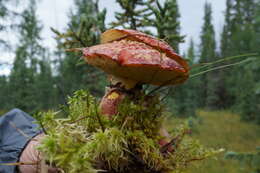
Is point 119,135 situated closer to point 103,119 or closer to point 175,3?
point 103,119

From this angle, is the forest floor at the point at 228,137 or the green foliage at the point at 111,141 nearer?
the green foliage at the point at 111,141

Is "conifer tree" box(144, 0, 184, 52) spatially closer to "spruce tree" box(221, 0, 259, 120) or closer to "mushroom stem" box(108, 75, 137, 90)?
"mushroom stem" box(108, 75, 137, 90)

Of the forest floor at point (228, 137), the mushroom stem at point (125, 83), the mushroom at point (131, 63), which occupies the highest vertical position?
the mushroom at point (131, 63)

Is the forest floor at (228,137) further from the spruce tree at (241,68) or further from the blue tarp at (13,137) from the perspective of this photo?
the blue tarp at (13,137)

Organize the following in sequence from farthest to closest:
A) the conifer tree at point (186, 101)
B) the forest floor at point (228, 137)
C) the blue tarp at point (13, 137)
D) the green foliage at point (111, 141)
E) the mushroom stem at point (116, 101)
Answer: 1. the conifer tree at point (186, 101)
2. the forest floor at point (228, 137)
3. the blue tarp at point (13, 137)
4. the mushroom stem at point (116, 101)
5. the green foliage at point (111, 141)

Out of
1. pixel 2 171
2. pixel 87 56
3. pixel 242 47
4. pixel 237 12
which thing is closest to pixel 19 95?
pixel 2 171

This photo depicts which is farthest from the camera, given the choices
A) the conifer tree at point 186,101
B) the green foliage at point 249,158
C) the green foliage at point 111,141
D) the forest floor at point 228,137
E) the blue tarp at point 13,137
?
the conifer tree at point 186,101

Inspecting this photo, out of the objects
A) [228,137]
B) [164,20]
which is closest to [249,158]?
[164,20]

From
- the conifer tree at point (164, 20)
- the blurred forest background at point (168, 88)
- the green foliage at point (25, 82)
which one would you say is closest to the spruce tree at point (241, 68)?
the blurred forest background at point (168, 88)
